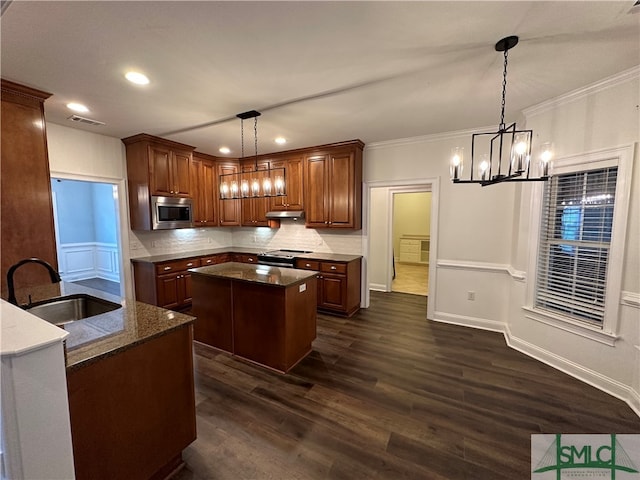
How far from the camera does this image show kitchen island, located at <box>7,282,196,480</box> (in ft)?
4.07

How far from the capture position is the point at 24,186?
2.56 meters

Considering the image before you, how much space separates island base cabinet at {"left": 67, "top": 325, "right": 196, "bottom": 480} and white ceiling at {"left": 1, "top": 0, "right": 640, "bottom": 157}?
1.90 meters

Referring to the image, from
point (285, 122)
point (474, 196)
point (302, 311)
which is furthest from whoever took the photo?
point (474, 196)

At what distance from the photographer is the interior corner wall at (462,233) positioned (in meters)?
3.66

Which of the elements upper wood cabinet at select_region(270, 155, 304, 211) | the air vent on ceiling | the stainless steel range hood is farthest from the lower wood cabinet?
the air vent on ceiling

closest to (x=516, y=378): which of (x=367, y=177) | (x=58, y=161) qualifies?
(x=367, y=177)

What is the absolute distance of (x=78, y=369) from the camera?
1.19 meters

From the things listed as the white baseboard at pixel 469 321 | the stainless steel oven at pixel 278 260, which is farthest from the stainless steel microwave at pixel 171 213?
the white baseboard at pixel 469 321

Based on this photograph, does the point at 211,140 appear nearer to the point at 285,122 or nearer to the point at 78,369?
the point at 285,122

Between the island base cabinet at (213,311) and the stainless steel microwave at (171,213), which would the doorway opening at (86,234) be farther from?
the island base cabinet at (213,311)

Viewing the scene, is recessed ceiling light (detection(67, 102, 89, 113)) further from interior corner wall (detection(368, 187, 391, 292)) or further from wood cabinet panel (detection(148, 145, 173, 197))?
interior corner wall (detection(368, 187, 391, 292))

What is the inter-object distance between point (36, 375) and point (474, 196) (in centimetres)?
432

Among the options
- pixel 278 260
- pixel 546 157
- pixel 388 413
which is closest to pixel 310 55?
pixel 546 157

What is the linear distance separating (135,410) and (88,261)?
7.06m
